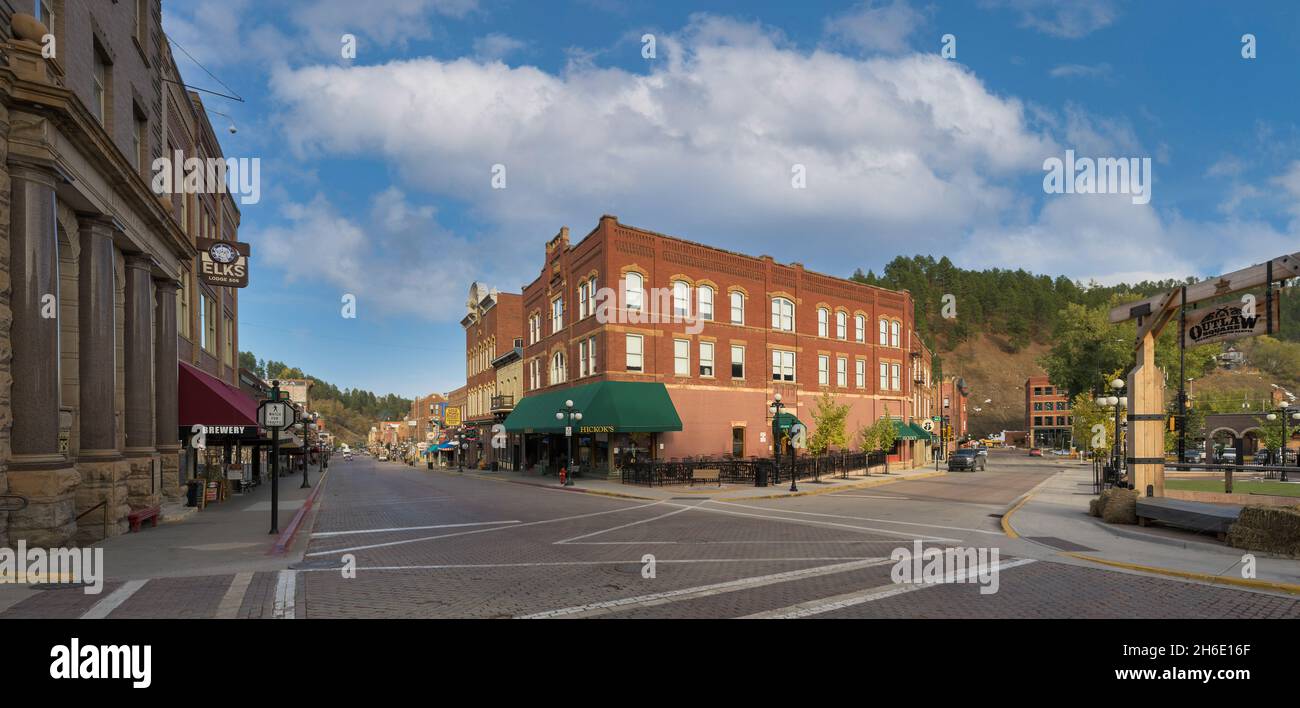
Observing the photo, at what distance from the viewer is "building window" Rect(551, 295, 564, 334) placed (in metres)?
41.9

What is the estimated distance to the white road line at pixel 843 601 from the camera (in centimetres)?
777

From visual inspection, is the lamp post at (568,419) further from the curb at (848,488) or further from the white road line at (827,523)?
the white road line at (827,523)

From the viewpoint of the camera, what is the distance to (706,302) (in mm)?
38156

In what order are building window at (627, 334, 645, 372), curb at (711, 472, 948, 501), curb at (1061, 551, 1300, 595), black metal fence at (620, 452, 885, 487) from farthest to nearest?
building window at (627, 334, 645, 372)
black metal fence at (620, 452, 885, 487)
curb at (711, 472, 948, 501)
curb at (1061, 551, 1300, 595)

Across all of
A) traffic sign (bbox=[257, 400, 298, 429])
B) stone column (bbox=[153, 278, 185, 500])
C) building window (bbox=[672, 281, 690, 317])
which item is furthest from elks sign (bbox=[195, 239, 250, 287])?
building window (bbox=[672, 281, 690, 317])

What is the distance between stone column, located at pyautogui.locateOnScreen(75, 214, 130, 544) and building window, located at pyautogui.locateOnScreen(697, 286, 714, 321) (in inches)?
1067

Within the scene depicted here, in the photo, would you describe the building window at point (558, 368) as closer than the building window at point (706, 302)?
No

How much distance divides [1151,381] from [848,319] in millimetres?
30201

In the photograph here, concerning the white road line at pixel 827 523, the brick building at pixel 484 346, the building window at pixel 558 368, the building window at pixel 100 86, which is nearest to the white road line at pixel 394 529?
the white road line at pixel 827 523

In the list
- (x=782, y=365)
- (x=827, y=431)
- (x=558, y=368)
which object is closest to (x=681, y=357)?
(x=782, y=365)

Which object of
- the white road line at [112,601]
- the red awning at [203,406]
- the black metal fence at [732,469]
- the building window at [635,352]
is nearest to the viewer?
the white road line at [112,601]

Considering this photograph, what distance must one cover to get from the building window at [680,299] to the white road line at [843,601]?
91.2 feet

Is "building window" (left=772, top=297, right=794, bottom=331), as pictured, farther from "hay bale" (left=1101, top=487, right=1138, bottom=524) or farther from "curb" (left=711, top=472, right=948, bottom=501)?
"hay bale" (left=1101, top=487, right=1138, bottom=524)
